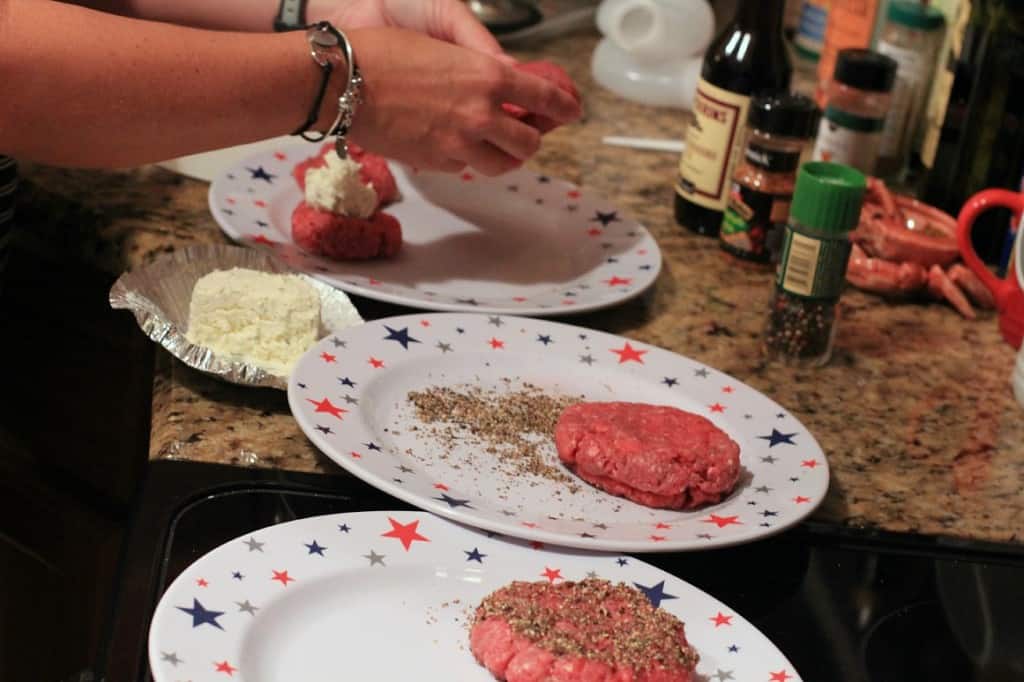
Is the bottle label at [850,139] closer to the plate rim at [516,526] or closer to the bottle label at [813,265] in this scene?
the bottle label at [813,265]

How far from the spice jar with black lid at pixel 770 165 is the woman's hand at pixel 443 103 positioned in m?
0.20

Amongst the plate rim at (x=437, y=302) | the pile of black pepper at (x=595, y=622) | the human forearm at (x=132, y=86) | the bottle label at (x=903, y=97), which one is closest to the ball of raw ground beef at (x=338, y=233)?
the plate rim at (x=437, y=302)

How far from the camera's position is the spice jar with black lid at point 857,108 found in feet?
4.90

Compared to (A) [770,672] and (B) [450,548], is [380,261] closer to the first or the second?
(B) [450,548]

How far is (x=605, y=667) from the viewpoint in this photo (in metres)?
0.71

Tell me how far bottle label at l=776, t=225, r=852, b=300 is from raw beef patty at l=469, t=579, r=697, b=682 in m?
0.47

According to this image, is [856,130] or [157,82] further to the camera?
[856,130]

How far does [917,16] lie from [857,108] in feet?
0.66

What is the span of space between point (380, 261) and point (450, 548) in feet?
1.71

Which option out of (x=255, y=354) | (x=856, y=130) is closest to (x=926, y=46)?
(x=856, y=130)

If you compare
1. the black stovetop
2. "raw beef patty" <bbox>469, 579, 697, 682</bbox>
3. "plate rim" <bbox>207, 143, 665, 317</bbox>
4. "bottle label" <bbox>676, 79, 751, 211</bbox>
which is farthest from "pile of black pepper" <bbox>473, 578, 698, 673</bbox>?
"bottle label" <bbox>676, 79, 751, 211</bbox>

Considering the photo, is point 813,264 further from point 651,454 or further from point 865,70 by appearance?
point 865,70

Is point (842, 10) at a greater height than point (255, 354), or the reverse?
point (842, 10)

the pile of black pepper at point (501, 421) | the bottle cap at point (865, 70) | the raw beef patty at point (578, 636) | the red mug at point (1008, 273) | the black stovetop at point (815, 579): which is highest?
the bottle cap at point (865, 70)
